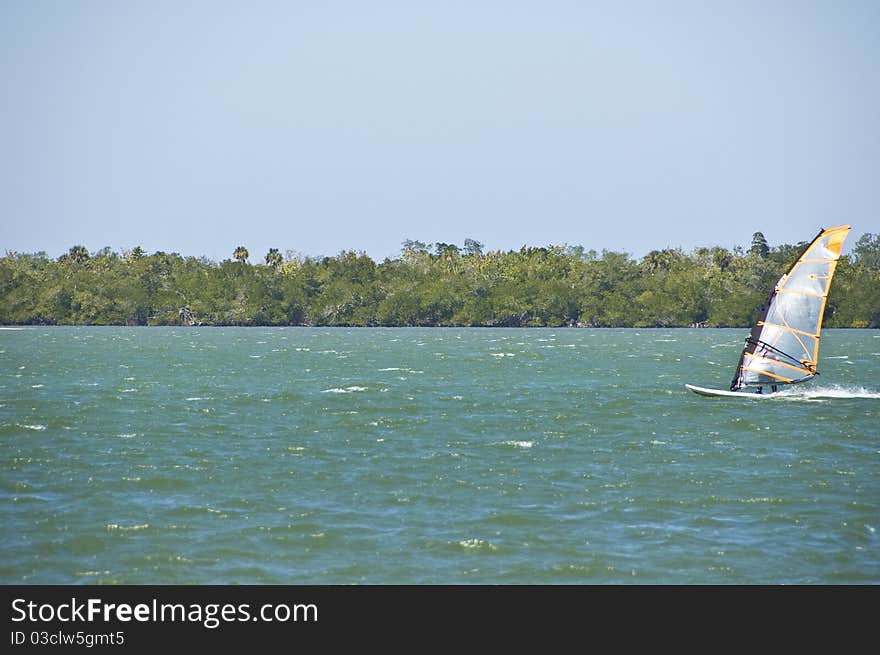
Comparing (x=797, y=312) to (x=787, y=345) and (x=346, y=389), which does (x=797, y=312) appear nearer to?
(x=787, y=345)

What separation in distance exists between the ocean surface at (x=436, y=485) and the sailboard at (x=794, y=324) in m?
1.45

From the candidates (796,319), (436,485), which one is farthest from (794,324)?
(436,485)

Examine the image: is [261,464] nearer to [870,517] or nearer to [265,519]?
[265,519]

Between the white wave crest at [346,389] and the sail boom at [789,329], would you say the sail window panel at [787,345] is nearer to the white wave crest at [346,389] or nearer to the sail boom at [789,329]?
the sail boom at [789,329]

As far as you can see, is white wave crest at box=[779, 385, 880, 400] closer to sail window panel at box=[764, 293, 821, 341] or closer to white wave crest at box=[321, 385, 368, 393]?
sail window panel at box=[764, 293, 821, 341]

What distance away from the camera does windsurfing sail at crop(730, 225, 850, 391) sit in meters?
52.5

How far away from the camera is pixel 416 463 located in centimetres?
3428

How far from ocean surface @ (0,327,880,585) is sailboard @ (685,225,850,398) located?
1.45 meters

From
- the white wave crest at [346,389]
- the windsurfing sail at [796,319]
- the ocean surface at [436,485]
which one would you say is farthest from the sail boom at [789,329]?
the white wave crest at [346,389]

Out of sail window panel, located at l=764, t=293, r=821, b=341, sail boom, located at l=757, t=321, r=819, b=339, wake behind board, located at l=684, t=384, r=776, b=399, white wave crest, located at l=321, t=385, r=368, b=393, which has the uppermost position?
sail window panel, located at l=764, t=293, r=821, b=341

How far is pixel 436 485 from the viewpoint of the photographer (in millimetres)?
30578

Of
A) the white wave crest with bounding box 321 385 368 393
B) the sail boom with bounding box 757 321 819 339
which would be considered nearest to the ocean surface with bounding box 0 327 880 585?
the white wave crest with bounding box 321 385 368 393
